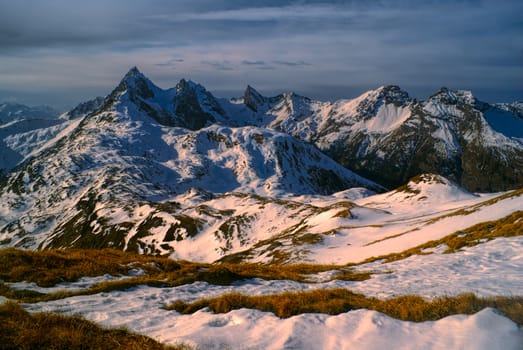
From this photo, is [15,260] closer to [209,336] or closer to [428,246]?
[209,336]

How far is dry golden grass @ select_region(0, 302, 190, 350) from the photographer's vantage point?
8.30m

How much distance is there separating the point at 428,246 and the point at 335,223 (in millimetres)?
50750

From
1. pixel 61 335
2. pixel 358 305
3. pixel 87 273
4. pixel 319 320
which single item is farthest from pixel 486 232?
pixel 61 335

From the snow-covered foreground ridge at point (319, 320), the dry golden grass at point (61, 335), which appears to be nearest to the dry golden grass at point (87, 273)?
the snow-covered foreground ridge at point (319, 320)

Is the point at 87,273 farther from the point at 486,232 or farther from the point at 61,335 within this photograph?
the point at 486,232

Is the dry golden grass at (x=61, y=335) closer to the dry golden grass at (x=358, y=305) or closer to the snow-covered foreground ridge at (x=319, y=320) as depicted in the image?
the snow-covered foreground ridge at (x=319, y=320)

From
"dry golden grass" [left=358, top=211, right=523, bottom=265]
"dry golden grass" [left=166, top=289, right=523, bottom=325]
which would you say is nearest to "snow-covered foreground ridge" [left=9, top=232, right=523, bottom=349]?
"dry golden grass" [left=166, top=289, right=523, bottom=325]

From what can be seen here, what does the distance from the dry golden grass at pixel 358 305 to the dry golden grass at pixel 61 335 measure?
3.44 meters

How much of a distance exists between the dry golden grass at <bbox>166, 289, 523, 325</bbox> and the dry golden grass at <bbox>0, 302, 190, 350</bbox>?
11.3 feet

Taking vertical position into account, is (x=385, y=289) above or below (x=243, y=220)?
above

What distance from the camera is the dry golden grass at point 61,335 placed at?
830cm

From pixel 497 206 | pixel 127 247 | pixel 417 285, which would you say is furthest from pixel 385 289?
pixel 127 247

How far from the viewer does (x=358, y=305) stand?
1148cm

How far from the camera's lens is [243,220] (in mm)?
138000
